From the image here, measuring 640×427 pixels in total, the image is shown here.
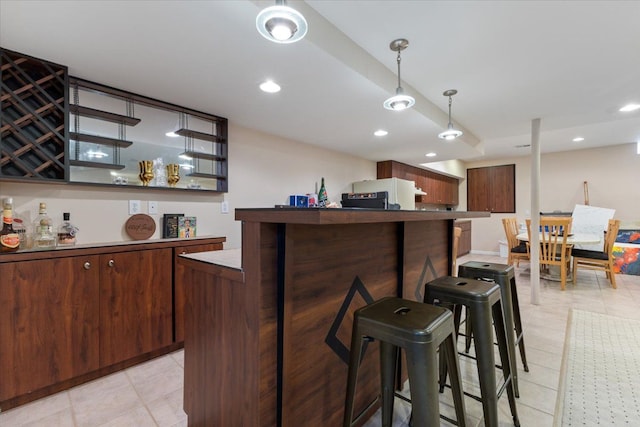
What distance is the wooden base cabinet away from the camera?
1.61 m

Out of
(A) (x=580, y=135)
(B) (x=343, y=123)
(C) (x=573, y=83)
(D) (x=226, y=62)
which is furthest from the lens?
(A) (x=580, y=135)

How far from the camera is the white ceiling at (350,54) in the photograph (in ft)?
4.80

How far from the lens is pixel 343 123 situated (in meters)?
2.97

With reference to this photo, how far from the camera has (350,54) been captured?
181cm

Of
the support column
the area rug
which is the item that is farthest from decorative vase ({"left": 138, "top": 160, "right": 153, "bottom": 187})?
the support column

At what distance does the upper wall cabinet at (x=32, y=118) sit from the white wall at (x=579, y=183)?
783 cm

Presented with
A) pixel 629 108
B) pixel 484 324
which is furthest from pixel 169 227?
pixel 629 108

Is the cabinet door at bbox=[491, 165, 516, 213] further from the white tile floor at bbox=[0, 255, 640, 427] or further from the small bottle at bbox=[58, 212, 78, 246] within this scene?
the small bottle at bbox=[58, 212, 78, 246]

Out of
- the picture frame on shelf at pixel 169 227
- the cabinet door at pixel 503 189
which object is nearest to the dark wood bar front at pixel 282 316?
the picture frame on shelf at pixel 169 227

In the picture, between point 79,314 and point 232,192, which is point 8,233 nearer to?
point 79,314

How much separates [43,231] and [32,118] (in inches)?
28.5

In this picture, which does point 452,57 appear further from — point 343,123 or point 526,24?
point 343,123

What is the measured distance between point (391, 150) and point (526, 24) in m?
2.56

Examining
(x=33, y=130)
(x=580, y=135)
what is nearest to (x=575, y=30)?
(x=33, y=130)
